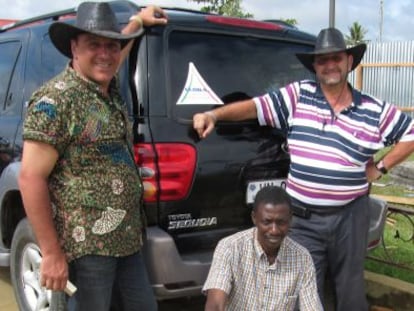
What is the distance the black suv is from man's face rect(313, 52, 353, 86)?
1.63 feet

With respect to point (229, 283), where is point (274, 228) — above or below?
above

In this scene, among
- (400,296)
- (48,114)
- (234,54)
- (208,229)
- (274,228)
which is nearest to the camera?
(48,114)

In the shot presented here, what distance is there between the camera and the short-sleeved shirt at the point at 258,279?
258 centimetres

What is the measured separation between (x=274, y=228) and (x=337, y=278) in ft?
2.44

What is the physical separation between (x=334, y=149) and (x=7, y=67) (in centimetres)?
237

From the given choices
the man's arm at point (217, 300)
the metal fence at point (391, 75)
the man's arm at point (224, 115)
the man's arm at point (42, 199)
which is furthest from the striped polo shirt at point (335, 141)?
the metal fence at point (391, 75)

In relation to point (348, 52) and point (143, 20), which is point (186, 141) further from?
point (348, 52)

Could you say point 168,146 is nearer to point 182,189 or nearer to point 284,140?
point 182,189

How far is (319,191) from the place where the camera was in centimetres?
293

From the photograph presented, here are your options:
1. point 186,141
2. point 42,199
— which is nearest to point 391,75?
point 186,141

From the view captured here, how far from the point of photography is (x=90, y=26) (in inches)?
90.7

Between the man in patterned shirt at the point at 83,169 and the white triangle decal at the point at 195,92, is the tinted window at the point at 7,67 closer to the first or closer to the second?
the white triangle decal at the point at 195,92

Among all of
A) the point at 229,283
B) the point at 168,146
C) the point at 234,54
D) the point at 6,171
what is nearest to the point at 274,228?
the point at 229,283

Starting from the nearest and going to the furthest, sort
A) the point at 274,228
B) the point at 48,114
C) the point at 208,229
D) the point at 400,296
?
the point at 48,114 < the point at 274,228 < the point at 208,229 < the point at 400,296
